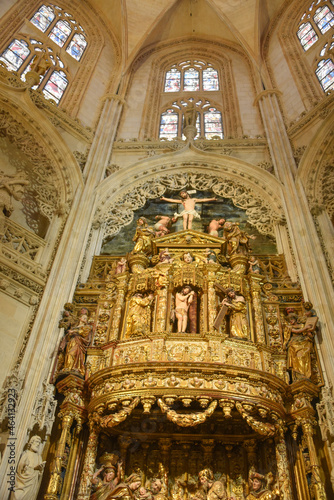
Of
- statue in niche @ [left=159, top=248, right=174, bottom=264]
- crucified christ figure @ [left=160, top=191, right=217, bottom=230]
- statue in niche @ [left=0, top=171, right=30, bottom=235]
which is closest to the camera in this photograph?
statue in niche @ [left=159, top=248, right=174, bottom=264]

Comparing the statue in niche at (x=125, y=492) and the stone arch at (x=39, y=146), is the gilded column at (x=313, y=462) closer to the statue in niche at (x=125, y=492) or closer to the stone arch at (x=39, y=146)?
the statue in niche at (x=125, y=492)

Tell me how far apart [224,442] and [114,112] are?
35.3 feet

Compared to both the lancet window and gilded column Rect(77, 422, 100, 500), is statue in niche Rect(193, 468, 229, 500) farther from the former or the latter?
the lancet window

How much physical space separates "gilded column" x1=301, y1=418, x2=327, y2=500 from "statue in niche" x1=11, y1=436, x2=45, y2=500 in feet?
12.6

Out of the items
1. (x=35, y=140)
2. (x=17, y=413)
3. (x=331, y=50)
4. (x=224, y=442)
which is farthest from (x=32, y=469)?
(x=331, y=50)

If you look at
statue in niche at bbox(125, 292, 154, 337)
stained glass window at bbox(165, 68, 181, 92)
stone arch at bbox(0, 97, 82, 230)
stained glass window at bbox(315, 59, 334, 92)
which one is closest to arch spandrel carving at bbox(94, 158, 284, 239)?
stone arch at bbox(0, 97, 82, 230)

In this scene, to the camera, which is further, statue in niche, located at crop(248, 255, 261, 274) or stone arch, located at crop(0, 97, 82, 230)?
stone arch, located at crop(0, 97, 82, 230)

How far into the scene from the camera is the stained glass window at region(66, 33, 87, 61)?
55.6 feet

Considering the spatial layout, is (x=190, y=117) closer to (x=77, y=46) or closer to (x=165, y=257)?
(x=77, y=46)

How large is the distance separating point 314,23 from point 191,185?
8375mm

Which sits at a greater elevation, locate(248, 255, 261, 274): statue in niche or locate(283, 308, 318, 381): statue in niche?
locate(248, 255, 261, 274): statue in niche

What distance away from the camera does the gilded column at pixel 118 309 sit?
27.7ft

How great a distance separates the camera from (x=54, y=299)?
9031mm

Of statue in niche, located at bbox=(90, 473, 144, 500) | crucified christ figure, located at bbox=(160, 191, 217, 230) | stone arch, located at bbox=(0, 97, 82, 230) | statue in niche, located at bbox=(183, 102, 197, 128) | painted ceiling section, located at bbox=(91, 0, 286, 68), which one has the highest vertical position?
painted ceiling section, located at bbox=(91, 0, 286, 68)
